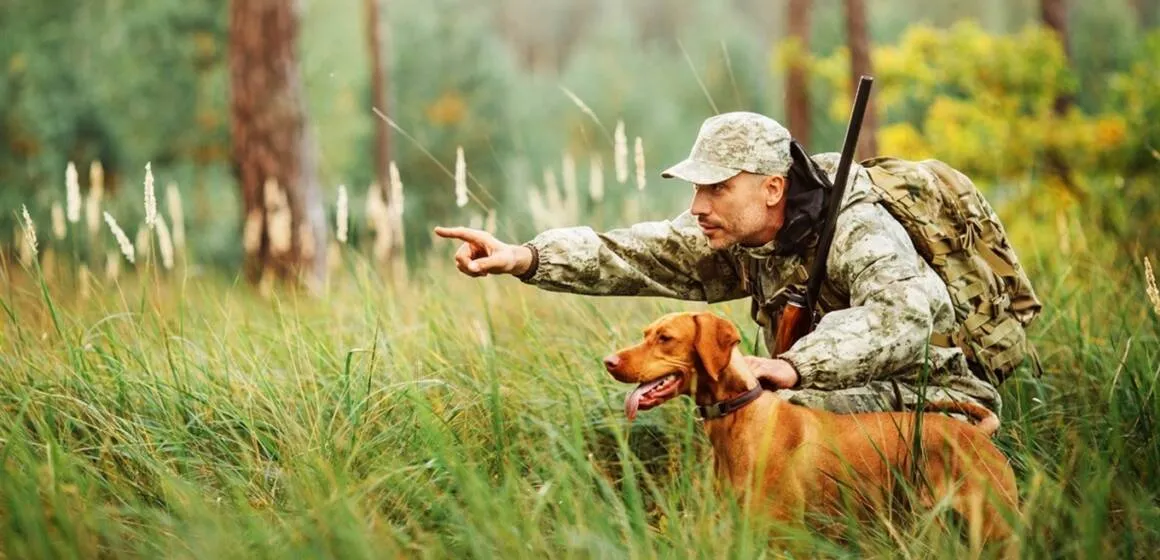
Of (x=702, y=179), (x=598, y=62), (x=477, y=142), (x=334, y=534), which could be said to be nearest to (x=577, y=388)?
(x=702, y=179)

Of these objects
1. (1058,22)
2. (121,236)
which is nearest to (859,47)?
(1058,22)

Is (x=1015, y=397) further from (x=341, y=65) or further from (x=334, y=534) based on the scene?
(x=341, y=65)

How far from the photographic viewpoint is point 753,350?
4504 millimetres

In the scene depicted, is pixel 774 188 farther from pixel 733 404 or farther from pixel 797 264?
pixel 733 404

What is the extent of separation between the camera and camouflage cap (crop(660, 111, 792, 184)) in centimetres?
354

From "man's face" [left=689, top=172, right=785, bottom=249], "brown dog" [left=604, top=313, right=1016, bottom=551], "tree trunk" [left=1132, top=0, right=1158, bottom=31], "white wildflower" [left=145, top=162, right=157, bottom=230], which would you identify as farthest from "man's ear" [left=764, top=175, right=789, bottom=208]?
"tree trunk" [left=1132, top=0, right=1158, bottom=31]

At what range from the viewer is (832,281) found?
3664 millimetres

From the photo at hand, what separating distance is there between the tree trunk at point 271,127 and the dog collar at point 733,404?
6.28 metres

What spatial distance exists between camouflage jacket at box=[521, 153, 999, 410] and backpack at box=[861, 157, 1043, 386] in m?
0.08

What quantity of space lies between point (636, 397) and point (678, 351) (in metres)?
0.18

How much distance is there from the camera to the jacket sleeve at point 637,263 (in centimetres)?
379

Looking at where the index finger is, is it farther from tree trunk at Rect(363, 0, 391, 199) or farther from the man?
tree trunk at Rect(363, 0, 391, 199)

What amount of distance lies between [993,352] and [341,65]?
856 inches

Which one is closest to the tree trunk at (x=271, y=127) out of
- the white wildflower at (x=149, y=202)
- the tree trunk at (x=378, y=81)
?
the white wildflower at (x=149, y=202)
